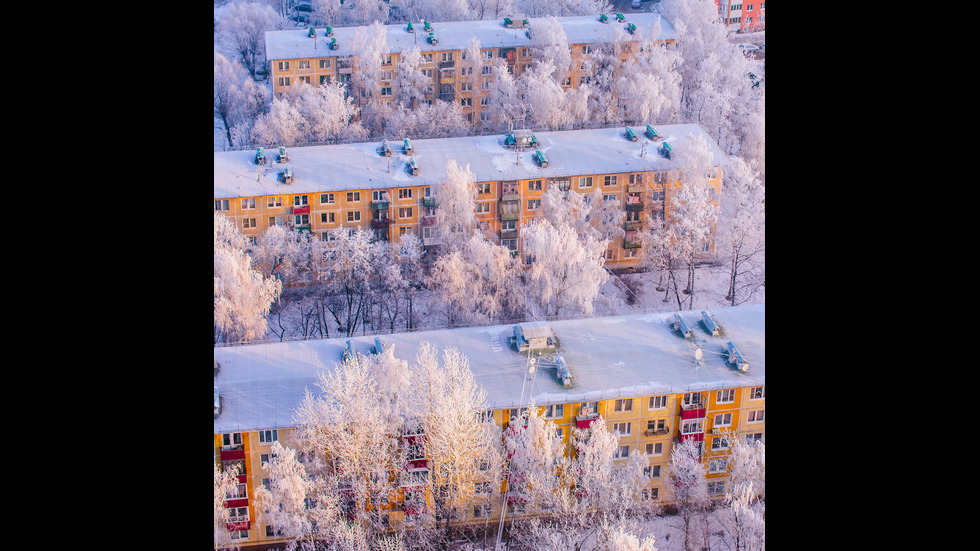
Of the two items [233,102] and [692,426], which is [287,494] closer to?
[692,426]

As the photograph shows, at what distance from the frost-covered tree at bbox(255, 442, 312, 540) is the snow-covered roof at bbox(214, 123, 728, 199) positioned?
24.9 ft

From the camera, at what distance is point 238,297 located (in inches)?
600

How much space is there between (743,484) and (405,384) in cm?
413

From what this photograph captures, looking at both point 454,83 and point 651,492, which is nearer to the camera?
point 651,492

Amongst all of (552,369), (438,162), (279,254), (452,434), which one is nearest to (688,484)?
(552,369)

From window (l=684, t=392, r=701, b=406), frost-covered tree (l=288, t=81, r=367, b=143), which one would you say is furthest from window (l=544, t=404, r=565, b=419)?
frost-covered tree (l=288, t=81, r=367, b=143)

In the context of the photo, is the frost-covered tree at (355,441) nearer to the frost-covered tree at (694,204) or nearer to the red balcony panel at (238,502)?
the red balcony panel at (238,502)

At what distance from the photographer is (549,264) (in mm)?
16438

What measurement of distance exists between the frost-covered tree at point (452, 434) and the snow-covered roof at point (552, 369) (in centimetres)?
68

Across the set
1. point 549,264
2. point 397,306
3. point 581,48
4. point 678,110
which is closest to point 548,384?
point 549,264

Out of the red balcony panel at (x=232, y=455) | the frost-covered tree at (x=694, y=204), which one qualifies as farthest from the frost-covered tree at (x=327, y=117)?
the red balcony panel at (x=232, y=455)

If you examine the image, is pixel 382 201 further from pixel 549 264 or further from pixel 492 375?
pixel 492 375

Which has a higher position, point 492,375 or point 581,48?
point 581,48

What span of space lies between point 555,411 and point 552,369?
68 cm
